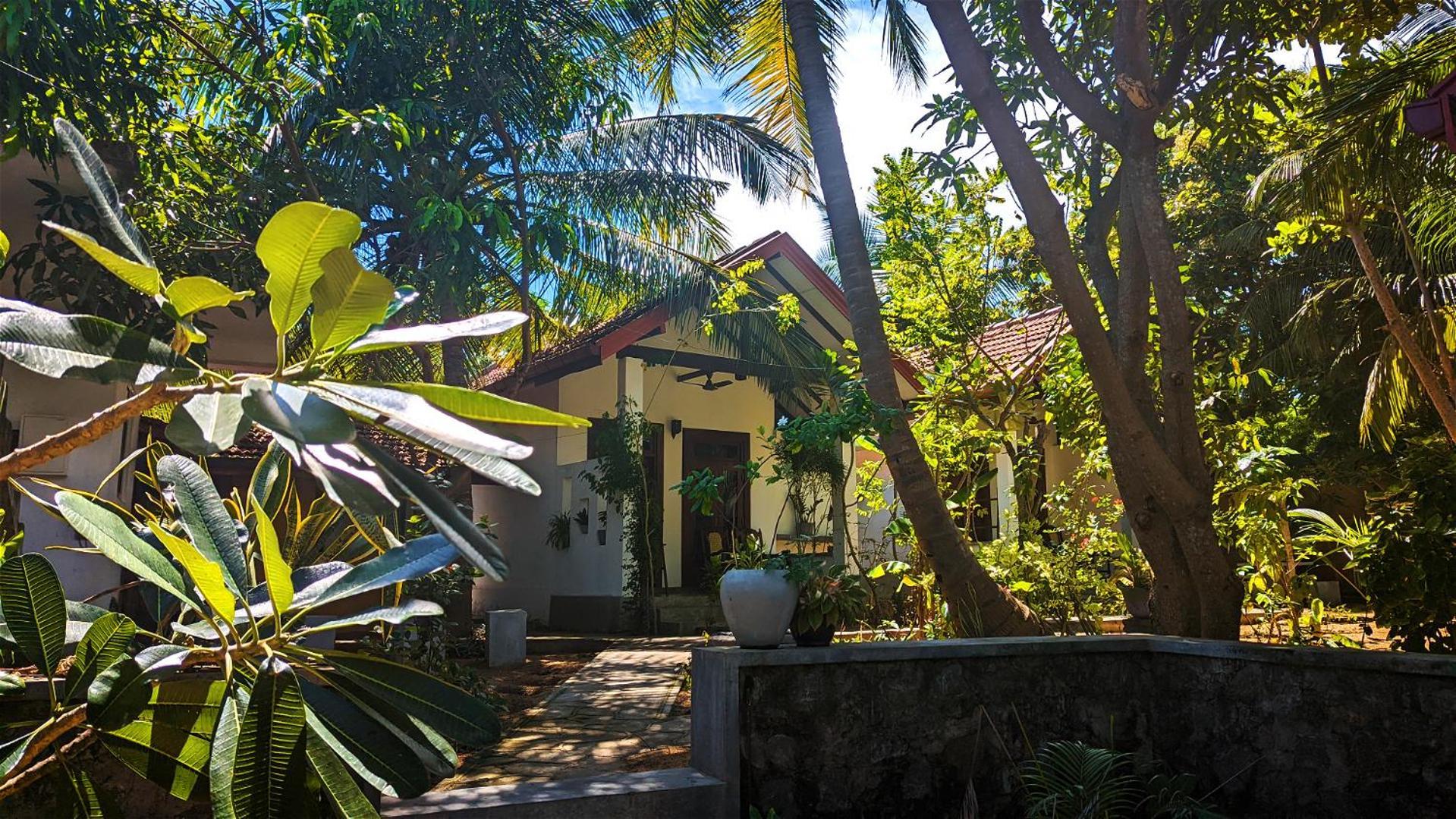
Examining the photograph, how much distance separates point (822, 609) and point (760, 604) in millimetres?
310

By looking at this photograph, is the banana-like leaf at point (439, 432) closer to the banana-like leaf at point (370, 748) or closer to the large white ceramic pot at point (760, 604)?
the banana-like leaf at point (370, 748)

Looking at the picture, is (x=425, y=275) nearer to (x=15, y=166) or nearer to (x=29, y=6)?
(x=15, y=166)

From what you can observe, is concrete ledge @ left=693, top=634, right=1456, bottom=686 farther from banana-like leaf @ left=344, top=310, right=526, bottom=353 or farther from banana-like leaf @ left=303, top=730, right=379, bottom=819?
banana-like leaf @ left=344, top=310, right=526, bottom=353

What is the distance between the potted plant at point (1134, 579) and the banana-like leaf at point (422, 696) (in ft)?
21.5

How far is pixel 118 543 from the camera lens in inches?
59.4

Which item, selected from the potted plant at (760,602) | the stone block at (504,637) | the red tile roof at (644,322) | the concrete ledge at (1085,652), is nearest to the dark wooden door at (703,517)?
the red tile roof at (644,322)

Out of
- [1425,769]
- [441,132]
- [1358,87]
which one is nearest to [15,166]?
[441,132]

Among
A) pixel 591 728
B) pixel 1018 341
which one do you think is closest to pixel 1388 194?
pixel 591 728

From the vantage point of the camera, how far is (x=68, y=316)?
126cm

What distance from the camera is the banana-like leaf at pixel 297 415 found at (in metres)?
1.10

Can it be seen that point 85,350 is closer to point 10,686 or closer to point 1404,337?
point 10,686

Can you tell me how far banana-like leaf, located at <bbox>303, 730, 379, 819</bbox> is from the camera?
156 cm

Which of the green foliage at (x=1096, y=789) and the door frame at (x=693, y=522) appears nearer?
the green foliage at (x=1096, y=789)

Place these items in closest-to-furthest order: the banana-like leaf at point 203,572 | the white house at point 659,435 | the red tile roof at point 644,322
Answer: the banana-like leaf at point 203,572 < the red tile roof at point 644,322 < the white house at point 659,435
